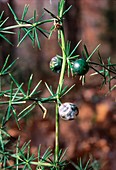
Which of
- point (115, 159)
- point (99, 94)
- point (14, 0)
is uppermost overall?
point (14, 0)

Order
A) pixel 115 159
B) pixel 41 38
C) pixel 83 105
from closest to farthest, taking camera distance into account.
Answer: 1. pixel 115 159
2. pixel 83 105
3. pixel 41 38

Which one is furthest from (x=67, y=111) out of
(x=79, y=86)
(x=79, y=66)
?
(x=79, y=86)

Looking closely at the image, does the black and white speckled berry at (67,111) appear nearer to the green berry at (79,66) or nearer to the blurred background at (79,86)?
the green berry at (79,66)

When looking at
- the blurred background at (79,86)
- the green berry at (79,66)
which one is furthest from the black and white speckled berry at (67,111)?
the blurred background at (79,86)

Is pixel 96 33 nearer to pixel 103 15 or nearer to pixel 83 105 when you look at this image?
pixel 103 15

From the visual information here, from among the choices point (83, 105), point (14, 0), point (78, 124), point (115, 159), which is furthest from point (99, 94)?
point (14, 0)

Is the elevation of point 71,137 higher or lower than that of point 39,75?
lower

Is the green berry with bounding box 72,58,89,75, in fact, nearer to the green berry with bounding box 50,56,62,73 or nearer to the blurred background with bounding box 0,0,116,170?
the green berry with bounding box 50,56,62,73

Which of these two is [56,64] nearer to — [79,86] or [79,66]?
[79,66]
